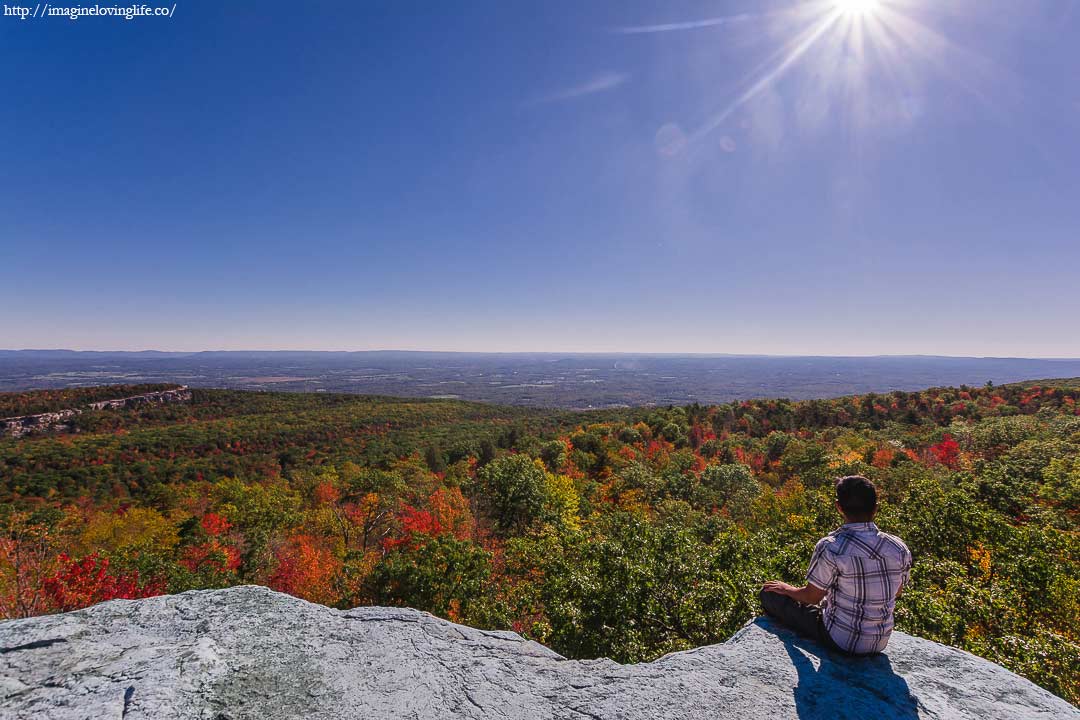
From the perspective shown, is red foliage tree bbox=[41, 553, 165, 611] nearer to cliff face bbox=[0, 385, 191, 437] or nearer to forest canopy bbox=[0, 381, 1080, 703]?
forest canopy bbox=[0, 381, 1080, 703]

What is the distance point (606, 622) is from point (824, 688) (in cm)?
827

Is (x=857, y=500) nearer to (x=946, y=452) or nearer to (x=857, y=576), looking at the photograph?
(x=857, y=576)

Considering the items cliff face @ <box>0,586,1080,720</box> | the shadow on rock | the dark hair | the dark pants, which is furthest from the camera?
the dark pants

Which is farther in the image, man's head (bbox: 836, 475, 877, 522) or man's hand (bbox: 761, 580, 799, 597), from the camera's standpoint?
man's hand (bbox: 761, 580, 799, 597)

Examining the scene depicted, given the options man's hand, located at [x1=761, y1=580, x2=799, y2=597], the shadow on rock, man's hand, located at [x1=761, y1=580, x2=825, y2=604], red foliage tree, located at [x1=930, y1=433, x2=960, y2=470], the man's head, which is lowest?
red foliage tree, located at [x1=930, y1=433, x2=960, y2=470]

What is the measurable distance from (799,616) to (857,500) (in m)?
1.70

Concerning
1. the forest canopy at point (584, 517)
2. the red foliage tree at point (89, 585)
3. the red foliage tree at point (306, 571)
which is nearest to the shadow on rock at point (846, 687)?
the forest canopy at point (584, 517)

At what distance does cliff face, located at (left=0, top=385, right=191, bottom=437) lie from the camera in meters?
78.2

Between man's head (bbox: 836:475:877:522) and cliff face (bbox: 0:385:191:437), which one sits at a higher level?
man's head (bbox: 836:475:877:522)

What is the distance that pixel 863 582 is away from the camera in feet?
13.6

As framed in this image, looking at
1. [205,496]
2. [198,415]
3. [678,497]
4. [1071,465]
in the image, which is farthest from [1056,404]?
[198,415]

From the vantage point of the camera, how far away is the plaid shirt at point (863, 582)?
4.17 metres

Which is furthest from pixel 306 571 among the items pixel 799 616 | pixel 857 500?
pixel 857 500

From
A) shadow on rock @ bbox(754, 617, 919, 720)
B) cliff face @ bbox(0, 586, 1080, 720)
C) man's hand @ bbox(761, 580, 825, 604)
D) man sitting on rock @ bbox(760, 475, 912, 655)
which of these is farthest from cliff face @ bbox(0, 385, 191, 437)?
man sitting on rock @ bbox(760, 475, 912, 655)
